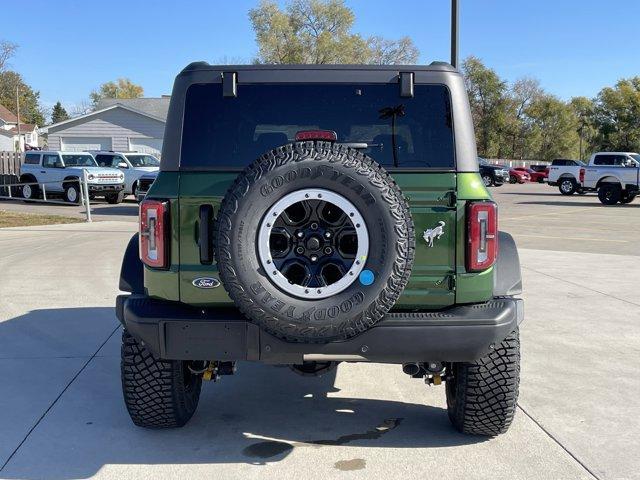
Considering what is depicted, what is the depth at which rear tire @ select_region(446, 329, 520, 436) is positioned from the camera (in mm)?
3775

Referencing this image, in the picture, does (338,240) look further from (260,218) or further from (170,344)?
(170,344)

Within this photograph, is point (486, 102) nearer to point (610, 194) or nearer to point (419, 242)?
point (610, 194)

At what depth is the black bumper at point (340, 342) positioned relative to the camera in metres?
3.36

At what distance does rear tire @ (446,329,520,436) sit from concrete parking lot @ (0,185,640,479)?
0.17m

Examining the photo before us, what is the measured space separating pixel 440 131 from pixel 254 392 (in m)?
2.34

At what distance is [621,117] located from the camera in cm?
7456

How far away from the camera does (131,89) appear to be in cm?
10681

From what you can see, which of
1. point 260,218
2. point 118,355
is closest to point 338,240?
point 260,218

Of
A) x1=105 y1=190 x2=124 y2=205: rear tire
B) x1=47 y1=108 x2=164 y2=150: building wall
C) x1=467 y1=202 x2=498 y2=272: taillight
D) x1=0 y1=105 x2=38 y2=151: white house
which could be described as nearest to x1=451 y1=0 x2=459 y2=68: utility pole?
x1=467 y1=202 x2=498 y2=272: taillight

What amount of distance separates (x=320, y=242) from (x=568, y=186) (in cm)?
3237

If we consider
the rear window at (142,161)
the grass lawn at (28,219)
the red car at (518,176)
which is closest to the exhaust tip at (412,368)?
the grass lawn at (28,219)

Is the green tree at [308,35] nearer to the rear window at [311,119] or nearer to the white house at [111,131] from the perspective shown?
the white house at [111,131]

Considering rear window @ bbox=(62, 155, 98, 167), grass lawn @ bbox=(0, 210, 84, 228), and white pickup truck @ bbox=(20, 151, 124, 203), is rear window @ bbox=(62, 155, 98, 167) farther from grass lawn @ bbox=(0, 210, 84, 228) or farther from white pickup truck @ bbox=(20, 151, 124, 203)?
grass lawn @ bbox=(0, 210, 84, 228)

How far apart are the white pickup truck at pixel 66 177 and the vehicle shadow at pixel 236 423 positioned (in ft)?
64.1
